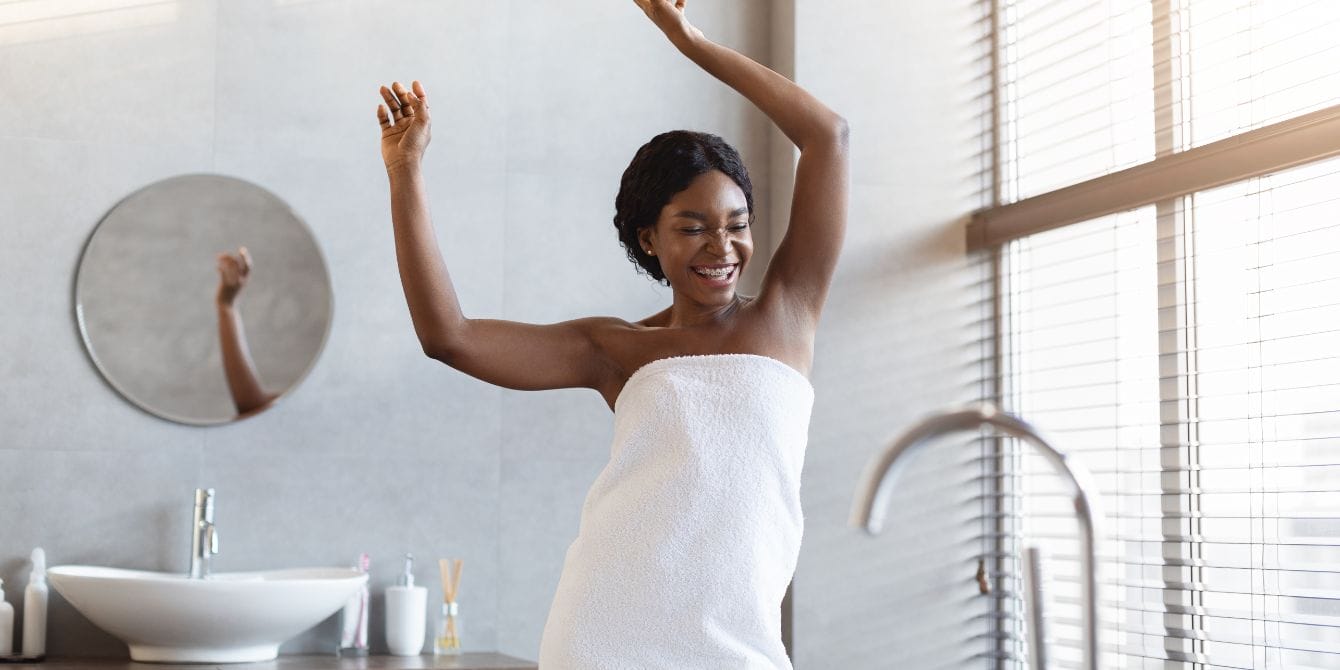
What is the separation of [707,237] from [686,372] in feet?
0.47

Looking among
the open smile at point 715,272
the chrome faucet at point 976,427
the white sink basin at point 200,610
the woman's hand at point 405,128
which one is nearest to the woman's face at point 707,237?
the open smile at point 715,272

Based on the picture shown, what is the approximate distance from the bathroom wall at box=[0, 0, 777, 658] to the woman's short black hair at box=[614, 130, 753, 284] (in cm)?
140

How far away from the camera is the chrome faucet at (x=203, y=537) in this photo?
2.57 m

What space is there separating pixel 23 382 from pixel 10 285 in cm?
18

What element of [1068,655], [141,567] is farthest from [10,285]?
[1068,655]

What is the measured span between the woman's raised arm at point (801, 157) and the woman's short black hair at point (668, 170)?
60mm

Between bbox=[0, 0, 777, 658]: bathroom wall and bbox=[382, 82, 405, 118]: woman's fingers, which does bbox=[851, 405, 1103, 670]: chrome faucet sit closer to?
bbox=[382, 82, 405, 118]: woman's fingers

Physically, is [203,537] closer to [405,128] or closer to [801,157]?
[405,128]

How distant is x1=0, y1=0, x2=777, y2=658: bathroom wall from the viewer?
8.59ft

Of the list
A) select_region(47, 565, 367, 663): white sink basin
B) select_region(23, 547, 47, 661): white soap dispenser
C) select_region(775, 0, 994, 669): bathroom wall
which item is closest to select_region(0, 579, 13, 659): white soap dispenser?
select_region(23, 547, 47, 661): white soap dispenser

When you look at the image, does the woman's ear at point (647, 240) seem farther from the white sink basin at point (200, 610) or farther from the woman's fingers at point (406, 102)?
the white sink basin at point (200, 610)

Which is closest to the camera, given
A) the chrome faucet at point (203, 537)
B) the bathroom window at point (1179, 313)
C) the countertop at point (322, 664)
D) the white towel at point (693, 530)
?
the white towel at point (693, 530)

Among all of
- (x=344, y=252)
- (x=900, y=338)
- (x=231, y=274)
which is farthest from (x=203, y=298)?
(x=900, y=338)

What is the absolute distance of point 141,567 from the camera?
2.61 metres
